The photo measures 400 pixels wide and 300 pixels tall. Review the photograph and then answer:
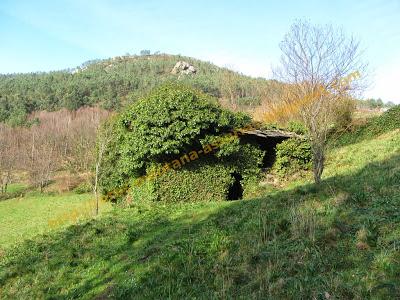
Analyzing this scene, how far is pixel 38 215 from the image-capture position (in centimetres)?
2606

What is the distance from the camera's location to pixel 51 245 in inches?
480

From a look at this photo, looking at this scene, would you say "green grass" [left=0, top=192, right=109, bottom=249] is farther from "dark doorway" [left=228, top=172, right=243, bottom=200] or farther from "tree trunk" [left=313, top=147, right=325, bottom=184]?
"tree trunk" [left=313, top=147, right=325, bottom=184]

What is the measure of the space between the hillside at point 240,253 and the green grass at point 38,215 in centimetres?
630

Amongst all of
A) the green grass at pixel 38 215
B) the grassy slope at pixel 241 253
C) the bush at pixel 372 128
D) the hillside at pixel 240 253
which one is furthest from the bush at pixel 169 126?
the bush at pixel 372 128

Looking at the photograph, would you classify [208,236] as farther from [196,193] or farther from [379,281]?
[196,193]

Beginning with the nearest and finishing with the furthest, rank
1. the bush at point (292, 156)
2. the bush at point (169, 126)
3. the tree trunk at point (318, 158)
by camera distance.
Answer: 1. the tree trunk at point (318, 158)
2. the bush at point (169, 126)
3. the bush at point (292, 156)

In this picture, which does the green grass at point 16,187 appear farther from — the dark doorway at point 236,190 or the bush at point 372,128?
the bush at point 372,128

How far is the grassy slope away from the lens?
241 inches

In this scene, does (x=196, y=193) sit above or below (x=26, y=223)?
above

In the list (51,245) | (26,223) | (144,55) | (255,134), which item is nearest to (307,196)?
(51,245)

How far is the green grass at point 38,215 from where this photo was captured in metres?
19.0

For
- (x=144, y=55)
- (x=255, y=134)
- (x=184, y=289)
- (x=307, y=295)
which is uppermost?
(x=144, y=55)

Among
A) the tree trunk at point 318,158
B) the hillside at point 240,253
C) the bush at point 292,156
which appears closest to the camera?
the hillside at point 240,253

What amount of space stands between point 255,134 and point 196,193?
479 centimetres
